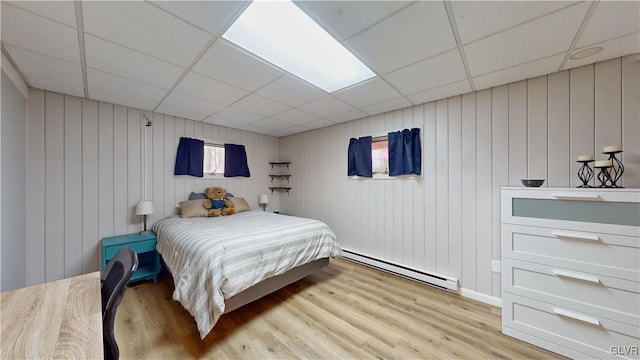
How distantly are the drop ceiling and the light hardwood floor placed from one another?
2272 mm

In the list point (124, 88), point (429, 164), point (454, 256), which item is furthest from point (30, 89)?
point (454, 256)

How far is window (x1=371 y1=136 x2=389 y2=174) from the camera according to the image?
3.20 meters

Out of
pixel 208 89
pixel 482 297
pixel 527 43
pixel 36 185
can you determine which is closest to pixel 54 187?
pixel 36 185

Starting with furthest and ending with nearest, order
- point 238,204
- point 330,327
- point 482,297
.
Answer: point 238,204
point 482,297
point 330,327

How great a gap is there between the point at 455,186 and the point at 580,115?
3.76 ft

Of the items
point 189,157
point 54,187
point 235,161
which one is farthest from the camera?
point 235,161

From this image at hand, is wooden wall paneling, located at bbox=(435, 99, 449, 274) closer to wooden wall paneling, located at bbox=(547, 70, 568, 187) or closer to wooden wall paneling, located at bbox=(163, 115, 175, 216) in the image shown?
Result: wooden wall paneling, located at bbox=(547, 70, 568, 187)

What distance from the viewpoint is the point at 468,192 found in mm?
2469

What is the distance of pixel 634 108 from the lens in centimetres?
170

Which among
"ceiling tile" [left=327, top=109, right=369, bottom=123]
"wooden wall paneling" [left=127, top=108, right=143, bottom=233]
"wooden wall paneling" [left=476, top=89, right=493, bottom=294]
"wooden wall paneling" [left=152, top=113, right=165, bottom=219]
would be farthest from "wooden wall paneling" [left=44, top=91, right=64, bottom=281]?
"wooden wall paneling" [left=476, top=89, right=493, bottom=294]

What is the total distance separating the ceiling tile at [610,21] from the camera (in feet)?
4.03

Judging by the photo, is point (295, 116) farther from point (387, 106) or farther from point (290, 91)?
point (387, 106)

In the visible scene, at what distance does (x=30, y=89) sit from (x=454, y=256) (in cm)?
500

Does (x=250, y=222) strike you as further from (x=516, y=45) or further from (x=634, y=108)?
(x=634, y=108)
